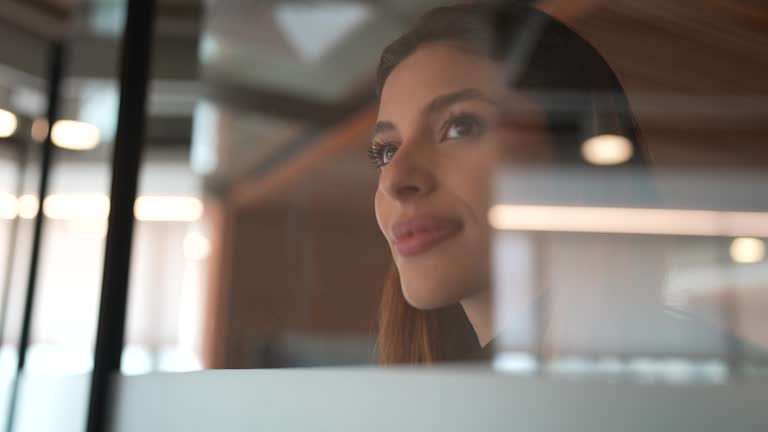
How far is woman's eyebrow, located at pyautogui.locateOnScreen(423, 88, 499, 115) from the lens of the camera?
593 mm

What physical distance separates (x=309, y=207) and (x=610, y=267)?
0.85 m

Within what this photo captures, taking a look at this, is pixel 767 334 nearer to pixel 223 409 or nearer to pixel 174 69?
pixel 223 409

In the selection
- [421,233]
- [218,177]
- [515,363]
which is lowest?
[515,363]

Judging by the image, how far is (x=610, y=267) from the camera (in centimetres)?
47

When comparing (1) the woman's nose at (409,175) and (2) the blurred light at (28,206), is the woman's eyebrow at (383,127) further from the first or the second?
(2) the blurred light at (28,206)

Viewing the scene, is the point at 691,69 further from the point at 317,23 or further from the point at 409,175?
the point at 317,23

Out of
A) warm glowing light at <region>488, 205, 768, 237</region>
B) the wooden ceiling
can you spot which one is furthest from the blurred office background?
warm glowing light at <region>488, 205, 768, 237</region>

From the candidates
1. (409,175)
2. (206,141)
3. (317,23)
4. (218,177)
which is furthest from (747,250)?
(206,141)

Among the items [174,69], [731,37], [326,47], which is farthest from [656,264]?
[326,47]

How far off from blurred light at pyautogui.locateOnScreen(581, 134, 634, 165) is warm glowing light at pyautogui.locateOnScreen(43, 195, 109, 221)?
4.53 feet

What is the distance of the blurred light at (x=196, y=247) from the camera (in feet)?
6.02

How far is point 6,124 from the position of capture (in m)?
1.64

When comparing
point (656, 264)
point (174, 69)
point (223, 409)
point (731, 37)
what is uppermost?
point (174, 69)

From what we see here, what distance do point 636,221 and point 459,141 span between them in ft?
0.62
